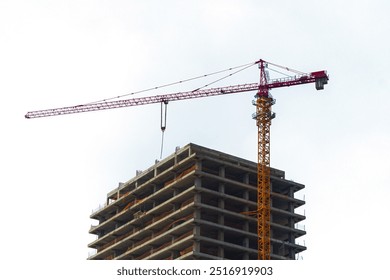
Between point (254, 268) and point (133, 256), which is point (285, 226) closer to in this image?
Result: point (133, 256)

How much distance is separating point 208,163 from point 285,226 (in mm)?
19548

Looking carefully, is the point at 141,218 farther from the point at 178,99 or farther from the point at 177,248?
the point at 178,99

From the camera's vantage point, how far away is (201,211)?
15550 cm

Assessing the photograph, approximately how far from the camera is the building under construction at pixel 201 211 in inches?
6078

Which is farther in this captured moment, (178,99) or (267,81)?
(178,99)

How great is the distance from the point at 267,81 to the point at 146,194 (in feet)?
110

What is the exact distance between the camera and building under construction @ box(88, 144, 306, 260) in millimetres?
154375

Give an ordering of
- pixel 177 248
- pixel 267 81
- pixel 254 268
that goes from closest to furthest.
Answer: pixel 254 268 < pixel 177 248 < pixel 267 81

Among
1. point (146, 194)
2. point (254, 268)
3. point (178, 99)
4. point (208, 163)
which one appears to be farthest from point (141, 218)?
point (254, 268)

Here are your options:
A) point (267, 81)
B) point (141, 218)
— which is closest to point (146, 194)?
point (141, 218)

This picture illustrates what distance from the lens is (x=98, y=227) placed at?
185m

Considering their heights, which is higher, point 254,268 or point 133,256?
point 133,256

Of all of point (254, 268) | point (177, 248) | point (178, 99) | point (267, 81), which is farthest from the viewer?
point (178, 99)

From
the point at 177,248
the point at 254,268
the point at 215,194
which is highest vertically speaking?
the point at 215,194
